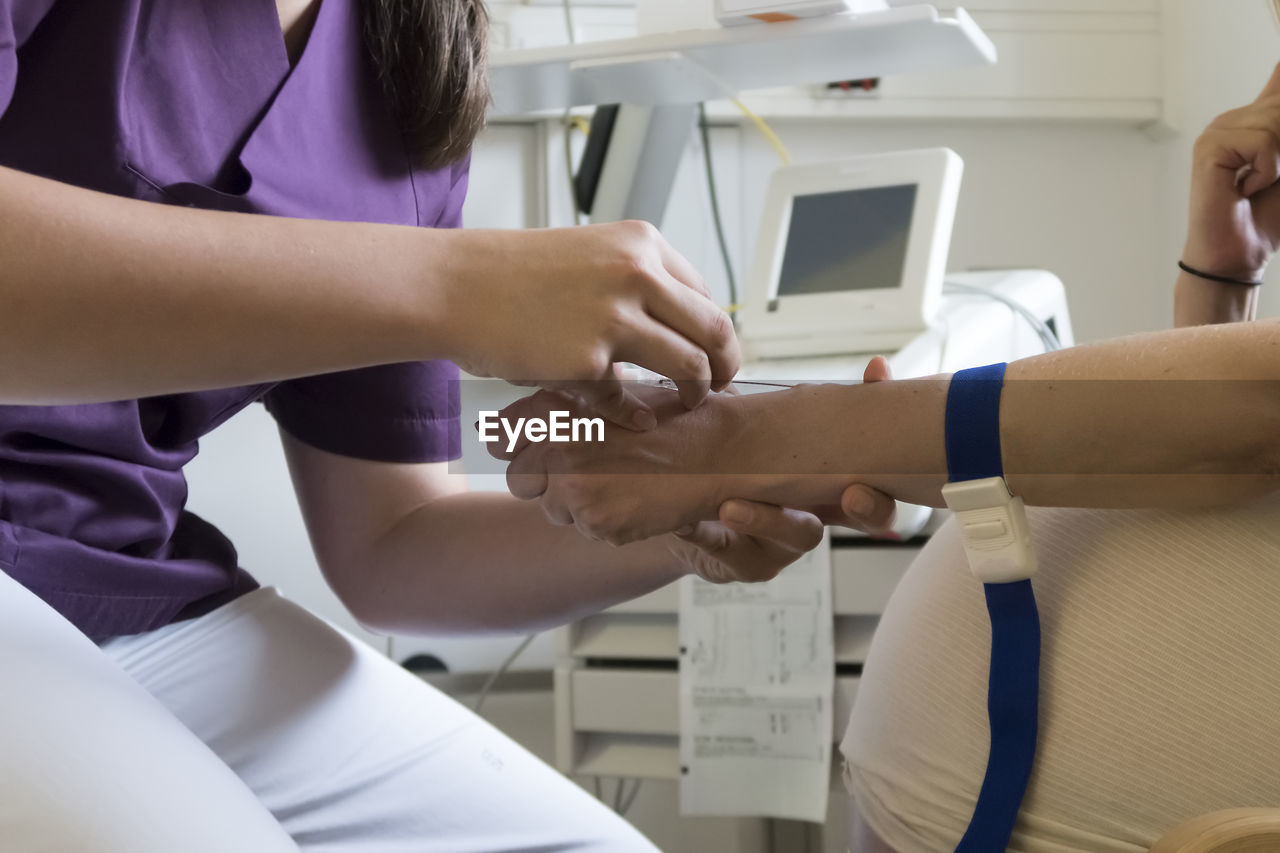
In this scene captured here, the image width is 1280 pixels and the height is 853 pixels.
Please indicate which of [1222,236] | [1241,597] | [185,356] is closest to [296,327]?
[185,356]

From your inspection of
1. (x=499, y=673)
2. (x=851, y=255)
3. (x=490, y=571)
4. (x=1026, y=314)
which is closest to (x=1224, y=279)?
(x=1026, y=314)

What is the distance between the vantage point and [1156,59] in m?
2.01

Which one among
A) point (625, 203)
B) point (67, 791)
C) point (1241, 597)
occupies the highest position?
point (1241, 597)

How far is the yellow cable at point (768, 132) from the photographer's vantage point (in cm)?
195

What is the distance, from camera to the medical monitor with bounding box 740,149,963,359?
1438mm

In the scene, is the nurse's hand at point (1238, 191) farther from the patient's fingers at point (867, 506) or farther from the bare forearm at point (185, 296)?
the bare forearm at point (185, 296)

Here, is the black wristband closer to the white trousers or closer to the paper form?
the paper form

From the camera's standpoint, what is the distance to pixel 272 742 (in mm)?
872

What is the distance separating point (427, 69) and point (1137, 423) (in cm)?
61

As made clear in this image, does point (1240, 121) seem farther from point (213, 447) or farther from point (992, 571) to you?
point (213, 447)

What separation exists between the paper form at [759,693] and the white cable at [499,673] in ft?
1.78

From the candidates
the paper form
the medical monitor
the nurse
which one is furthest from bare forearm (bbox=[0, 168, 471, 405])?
the medical monitor

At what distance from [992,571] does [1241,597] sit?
0.40 ft

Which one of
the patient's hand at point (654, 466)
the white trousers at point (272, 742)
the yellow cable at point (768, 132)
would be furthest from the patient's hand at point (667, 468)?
the yellow cable at point (768, 132)
